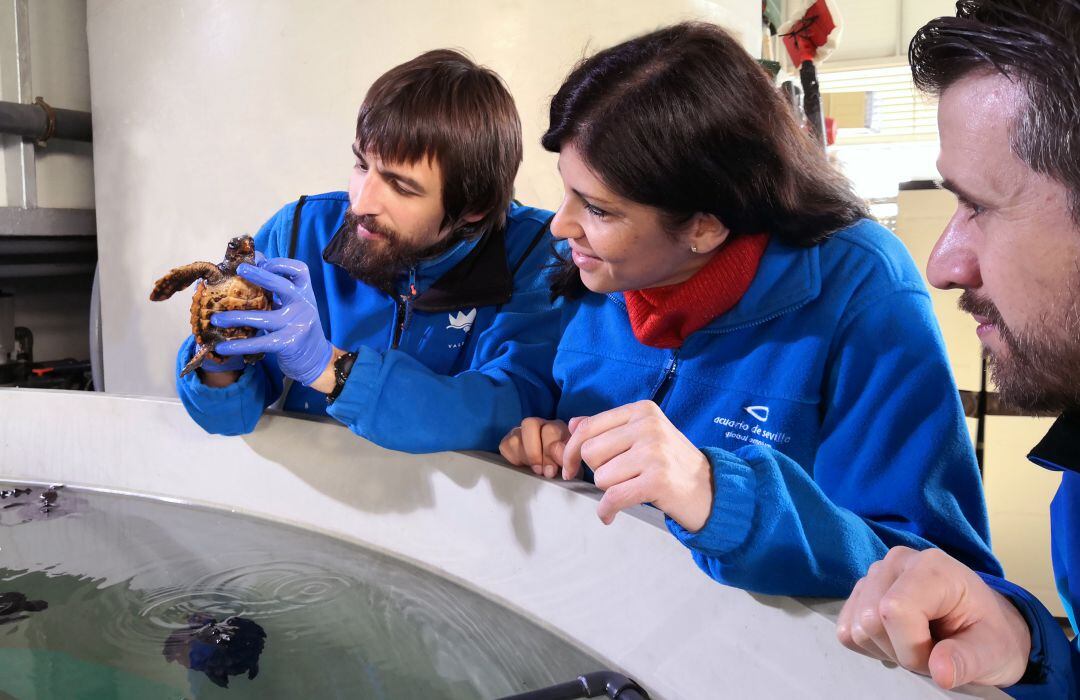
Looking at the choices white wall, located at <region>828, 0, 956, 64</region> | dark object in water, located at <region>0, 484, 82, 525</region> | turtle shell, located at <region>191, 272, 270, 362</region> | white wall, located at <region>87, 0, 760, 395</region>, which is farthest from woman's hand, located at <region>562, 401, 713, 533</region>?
white wall, located at <region>828, 0, 956, 64</region>

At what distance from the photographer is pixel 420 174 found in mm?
1184

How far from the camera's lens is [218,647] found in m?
0.81

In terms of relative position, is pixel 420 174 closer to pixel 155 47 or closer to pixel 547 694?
pixel 547 694

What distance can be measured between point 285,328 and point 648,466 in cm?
52

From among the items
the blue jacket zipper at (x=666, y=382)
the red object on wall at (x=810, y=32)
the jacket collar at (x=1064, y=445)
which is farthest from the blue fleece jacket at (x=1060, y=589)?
the red object on wall at (x=810, y=32)

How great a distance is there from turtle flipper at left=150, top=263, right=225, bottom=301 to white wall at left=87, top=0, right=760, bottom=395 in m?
0.79

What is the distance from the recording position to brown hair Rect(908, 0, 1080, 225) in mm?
531

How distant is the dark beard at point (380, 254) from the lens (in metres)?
1.18

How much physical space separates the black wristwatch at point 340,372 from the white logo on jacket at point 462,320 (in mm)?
250

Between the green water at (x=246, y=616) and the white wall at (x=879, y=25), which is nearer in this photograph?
the green water at (x=246, y=616)

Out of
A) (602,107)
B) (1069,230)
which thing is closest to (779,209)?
(602,107)

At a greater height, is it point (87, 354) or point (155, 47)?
point (155, 47)

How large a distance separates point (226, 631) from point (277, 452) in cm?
32

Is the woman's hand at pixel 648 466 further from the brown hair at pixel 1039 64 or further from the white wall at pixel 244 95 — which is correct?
the white wall at pixel 244 95
